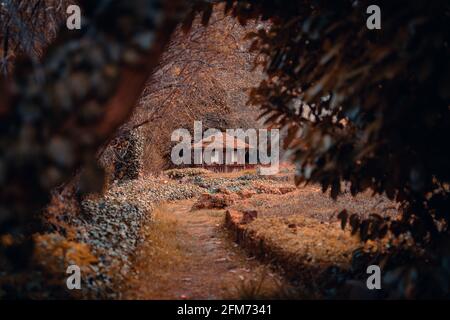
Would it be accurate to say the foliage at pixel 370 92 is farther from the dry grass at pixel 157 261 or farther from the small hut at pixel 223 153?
the small hut at pixel 223 153

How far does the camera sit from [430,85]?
341 centimetres

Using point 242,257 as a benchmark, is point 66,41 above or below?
above

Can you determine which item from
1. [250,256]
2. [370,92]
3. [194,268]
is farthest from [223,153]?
[370,92]

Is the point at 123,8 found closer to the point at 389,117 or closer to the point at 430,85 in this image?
the point at 389,117

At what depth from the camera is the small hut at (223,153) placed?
3238 centimetres

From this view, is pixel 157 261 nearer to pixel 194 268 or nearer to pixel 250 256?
pixel 194 268

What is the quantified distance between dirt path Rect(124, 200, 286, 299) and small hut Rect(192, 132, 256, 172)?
71.8ft

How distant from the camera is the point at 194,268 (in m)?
6.80

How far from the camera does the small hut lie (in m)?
32.4

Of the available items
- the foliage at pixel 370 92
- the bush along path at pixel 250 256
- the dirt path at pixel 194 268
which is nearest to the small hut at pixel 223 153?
the bush along path at pixel 250 256

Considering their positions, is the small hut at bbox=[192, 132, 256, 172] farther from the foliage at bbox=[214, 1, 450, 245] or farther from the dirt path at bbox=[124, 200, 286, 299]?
the foliage at bbox=[214, 1, 450, 245]

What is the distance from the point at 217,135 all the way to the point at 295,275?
27.6 meters

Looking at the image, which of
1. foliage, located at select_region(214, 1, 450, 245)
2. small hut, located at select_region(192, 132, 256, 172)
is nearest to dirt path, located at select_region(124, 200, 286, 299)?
foliage, located at select_region(214, 1, 450, 245)
